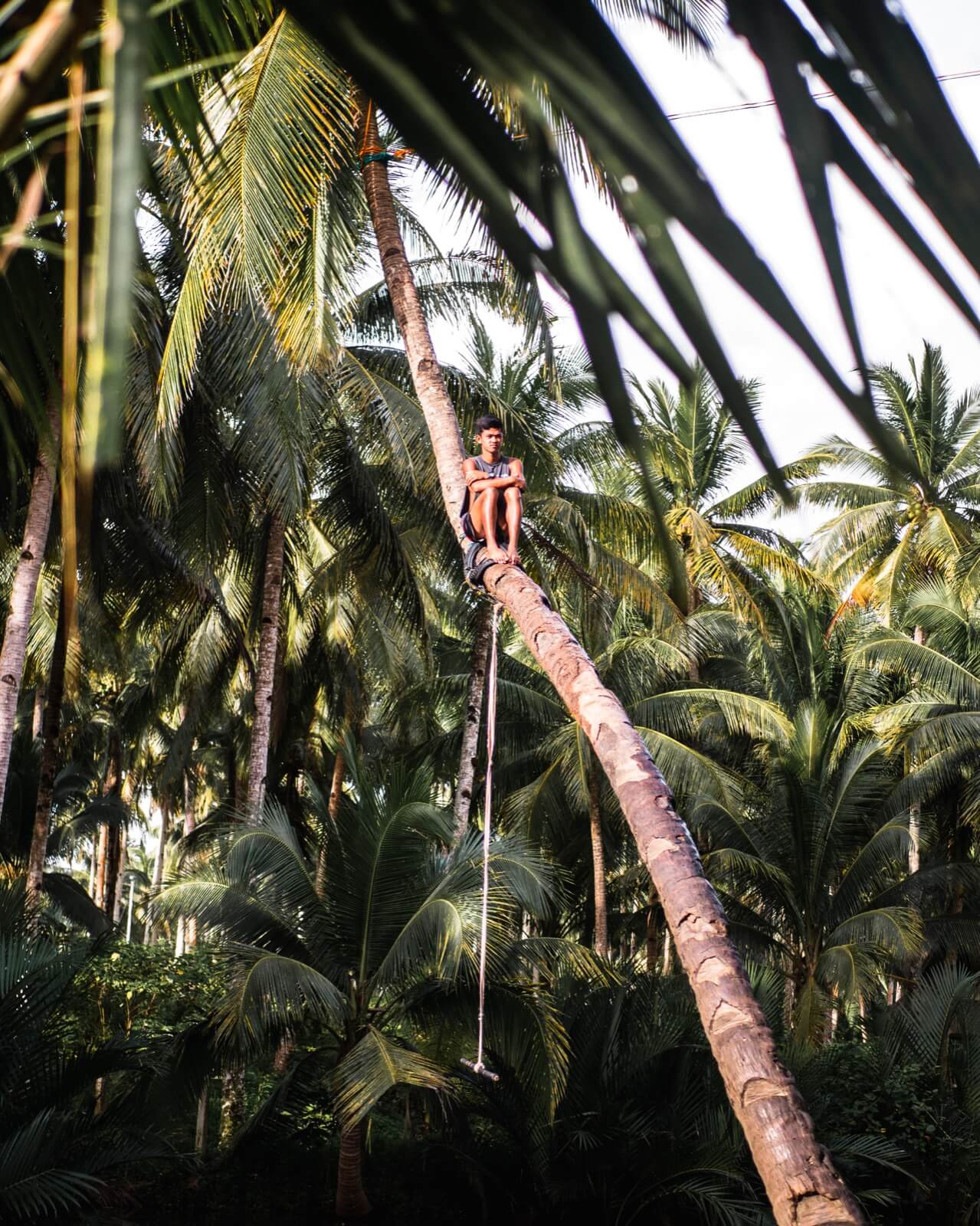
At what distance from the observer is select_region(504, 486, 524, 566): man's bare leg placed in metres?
5.38

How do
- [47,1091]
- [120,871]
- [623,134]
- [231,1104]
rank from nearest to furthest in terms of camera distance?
[623,134], [47,1091], [231,1104], [120,871]

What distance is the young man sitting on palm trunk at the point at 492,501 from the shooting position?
5.40 meters

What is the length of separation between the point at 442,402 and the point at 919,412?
67.9 feet

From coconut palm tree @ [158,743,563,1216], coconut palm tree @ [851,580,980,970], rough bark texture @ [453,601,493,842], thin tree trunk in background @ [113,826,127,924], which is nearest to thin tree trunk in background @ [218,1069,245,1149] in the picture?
coconut palm tree @ [158,743,563,1216]

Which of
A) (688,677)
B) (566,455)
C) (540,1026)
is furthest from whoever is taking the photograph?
(688,677)

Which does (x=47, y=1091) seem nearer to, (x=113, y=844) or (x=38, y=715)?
(x=38, y=715)

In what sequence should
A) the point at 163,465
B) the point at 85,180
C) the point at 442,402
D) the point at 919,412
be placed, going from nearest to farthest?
the point at 85,180
the point at 442,402
the point at 163,465
the point at 919,412

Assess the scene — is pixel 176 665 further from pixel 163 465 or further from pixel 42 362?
pixel 42 362

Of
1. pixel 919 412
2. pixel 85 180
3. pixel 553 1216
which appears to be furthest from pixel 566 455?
pixel 85 180

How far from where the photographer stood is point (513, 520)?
220 inches

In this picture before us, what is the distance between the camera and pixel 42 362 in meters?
0.99

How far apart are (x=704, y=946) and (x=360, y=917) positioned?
7.47 metres

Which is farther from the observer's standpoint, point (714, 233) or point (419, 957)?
point (419, 957)

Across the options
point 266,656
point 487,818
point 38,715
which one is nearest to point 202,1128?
point 266,656
